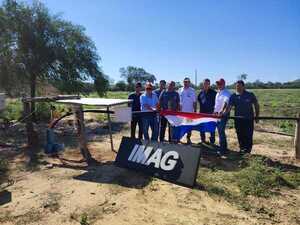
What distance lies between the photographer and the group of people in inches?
311

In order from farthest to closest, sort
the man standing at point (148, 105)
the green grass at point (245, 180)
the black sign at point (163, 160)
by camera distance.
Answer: the man standing at point (148, 105)
the black sign at point (163, 160)
the green grass at point (245, 180)

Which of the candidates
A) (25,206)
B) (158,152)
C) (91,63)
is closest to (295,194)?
(158,152)

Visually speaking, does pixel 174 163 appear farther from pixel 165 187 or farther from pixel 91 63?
pixel 91 63

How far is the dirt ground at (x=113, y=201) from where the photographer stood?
4875 mm

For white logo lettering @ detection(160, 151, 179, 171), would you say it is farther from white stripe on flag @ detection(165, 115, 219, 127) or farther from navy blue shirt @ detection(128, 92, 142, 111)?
navy blue shirt @ detection(128, 92, 142, 111)

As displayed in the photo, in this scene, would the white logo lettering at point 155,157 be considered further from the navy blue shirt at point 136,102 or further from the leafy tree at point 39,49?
the leafy tree at point 39,49

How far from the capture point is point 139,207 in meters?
5.25

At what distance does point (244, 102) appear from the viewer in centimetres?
787

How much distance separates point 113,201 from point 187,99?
4.25 m

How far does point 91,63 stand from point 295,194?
11462mm

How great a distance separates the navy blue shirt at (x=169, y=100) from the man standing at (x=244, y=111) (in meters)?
1.51

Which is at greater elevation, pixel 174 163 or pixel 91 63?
pixel 91 63

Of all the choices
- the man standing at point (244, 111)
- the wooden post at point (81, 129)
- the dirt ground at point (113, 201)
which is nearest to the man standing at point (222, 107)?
the man standing at point (244, 111)

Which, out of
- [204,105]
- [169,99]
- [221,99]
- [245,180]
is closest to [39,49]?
[169,99]
